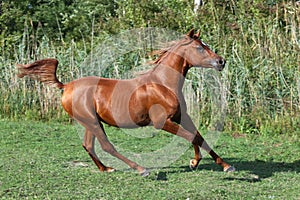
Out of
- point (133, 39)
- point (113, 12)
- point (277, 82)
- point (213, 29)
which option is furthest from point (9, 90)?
point (113, 12)

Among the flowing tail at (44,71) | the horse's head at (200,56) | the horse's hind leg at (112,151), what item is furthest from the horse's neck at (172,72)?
the flowing tail at (44,71)

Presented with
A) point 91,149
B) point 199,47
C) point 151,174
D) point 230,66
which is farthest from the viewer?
point 230,66

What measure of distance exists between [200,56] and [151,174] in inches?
61.1

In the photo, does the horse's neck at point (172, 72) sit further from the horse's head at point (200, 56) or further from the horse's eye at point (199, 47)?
the horse's eye at point (199, 47)

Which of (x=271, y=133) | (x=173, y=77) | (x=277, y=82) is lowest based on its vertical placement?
(x=271, y=133)

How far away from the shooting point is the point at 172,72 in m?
7.09

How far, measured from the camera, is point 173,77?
7.08 meters

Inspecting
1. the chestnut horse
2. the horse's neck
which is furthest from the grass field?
the horse's neck

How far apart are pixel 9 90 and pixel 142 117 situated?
596 cm

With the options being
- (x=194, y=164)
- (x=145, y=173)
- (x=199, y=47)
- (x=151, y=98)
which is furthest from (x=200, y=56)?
(x=145, y=173)

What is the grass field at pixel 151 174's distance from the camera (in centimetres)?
630

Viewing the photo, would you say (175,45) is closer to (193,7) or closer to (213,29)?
(213,29)

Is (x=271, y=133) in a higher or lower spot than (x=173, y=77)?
lower

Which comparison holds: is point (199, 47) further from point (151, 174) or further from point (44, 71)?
point (44, 71)
